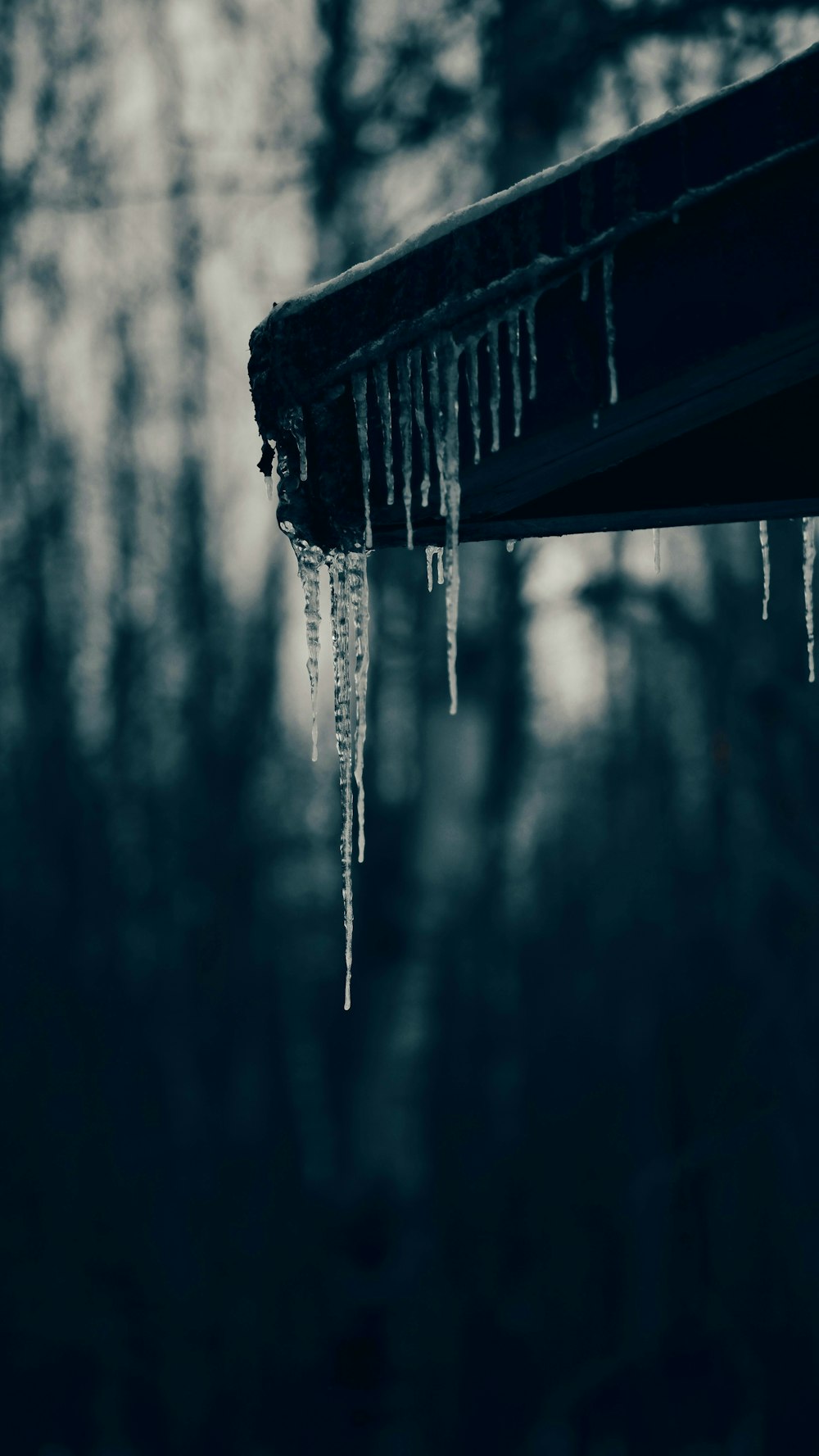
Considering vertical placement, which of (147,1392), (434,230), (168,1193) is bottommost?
(147,1392)

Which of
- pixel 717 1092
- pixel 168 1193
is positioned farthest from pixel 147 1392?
pixel 717 1092

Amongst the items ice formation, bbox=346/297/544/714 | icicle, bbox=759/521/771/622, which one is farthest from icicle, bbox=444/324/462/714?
icicle, bbox=759/521/771/622

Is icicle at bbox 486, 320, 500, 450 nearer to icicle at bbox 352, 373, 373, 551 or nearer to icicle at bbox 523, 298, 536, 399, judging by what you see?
icicle at bbox 523, 298, 536, 399

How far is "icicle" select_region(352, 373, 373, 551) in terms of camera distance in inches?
52.6

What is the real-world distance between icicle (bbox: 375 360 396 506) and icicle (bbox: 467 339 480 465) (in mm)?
100

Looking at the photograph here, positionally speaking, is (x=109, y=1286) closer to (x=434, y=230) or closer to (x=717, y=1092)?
(x=717, y=1092)

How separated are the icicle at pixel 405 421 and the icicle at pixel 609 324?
0.79 feet

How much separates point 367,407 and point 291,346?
0.12m

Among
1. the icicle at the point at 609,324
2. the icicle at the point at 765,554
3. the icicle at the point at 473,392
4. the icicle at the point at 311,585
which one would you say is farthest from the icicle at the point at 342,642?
the icicle at the point at 765,554

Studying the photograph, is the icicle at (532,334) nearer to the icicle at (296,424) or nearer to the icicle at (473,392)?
the icicle at (473,392)

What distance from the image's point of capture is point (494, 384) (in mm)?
1311

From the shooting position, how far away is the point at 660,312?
1.27 metres

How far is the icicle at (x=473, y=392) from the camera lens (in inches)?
50.4

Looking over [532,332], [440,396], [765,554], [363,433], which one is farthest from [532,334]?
[765,554]
